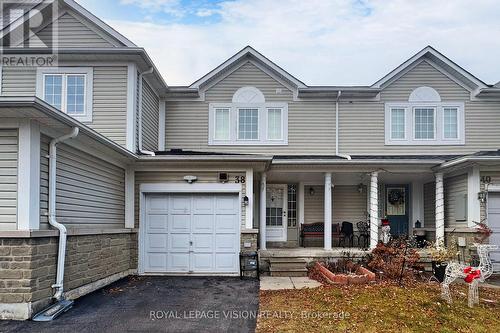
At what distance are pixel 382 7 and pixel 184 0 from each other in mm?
6911

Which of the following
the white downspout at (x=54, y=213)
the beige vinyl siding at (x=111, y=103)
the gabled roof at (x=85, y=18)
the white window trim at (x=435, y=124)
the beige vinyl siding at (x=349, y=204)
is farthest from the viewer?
the beige vinyl siding at (x=349, y=204)

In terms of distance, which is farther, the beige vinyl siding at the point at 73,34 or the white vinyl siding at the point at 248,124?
the white vinyl siding at the point at 248,124

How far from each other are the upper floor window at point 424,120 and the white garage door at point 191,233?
247 inches

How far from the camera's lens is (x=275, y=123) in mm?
15055

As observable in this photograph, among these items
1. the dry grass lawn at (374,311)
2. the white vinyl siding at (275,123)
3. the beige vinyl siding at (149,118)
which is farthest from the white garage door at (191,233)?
the white vinyl siding at (275,123)

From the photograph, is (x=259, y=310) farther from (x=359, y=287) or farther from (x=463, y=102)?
(x=463, y=102)

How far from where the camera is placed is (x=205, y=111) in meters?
15.0

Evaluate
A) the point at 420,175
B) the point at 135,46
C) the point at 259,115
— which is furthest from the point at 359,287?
the point at 135,46

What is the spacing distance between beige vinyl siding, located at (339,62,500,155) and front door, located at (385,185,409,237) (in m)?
1.58

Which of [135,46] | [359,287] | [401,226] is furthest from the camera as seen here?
[401,226]

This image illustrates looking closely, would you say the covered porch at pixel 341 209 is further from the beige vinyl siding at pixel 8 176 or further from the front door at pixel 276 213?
the beige vinyl siding at pixel 8 176

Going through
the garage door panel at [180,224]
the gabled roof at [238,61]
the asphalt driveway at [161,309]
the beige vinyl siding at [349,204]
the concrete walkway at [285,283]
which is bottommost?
the concrete walkway at [285,283]

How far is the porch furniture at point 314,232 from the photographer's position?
49.5 ft

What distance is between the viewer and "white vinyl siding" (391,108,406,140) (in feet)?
49.2
